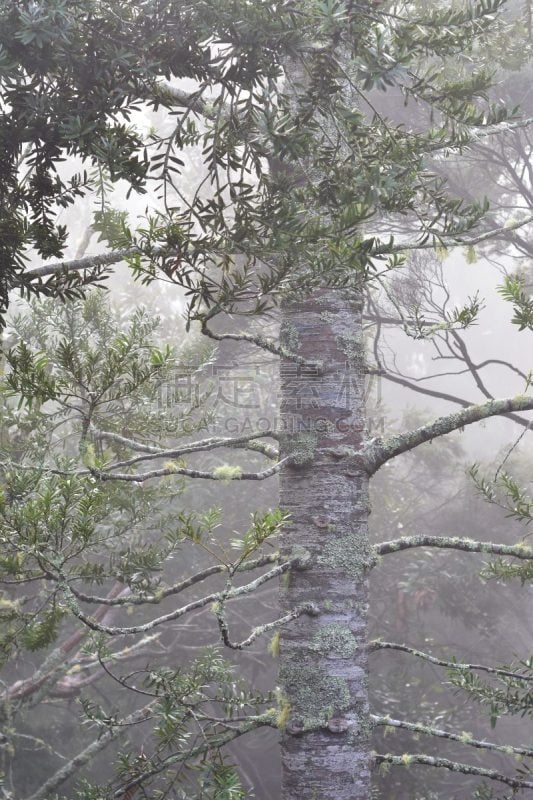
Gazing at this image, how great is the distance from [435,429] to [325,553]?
0.63 meters

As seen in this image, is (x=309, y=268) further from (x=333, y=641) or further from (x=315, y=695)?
(x=315, y=695)

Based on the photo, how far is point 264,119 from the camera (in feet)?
7.00

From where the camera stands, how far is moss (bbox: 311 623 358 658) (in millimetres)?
2861

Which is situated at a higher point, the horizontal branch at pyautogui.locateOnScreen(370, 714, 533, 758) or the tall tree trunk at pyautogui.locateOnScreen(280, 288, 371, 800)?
the tall tree trunk at pyautogui.locateOnScreen(280, 288, 371, 800)

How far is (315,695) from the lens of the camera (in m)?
2.84

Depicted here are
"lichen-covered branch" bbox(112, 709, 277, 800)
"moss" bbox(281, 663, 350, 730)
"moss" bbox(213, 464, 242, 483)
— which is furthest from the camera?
"moss" bbox(213, 464, 242, 483)

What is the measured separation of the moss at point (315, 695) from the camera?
281cm

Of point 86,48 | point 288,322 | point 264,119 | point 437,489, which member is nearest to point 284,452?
point 288,322

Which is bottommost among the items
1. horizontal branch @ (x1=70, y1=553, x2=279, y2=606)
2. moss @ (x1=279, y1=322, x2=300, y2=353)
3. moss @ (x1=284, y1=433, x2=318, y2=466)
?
horizontal branch @ (x1=70, y1=553, x2=279, y2=606)

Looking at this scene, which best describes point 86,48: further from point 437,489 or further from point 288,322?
point 437,489

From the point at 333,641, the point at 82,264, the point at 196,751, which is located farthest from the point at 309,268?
the point at 196,751

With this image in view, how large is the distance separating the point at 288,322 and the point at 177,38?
1134 millimetres

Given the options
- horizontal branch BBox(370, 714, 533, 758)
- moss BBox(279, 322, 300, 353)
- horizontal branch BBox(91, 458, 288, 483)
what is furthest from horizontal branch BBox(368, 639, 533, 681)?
moss BBox(279, 322, 300, 353)

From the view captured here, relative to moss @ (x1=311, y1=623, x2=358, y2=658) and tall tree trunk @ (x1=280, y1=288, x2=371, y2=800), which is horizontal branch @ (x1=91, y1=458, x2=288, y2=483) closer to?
tall tree trunk @ (x1=280, y1=288, x2=371, y2=800)
